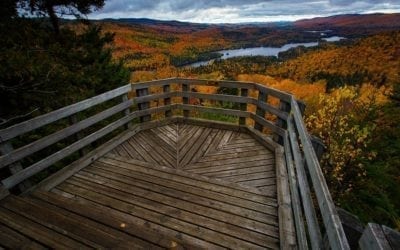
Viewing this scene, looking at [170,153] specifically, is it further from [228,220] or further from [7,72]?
[7,72]

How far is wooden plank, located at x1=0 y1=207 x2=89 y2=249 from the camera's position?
9.18 feet

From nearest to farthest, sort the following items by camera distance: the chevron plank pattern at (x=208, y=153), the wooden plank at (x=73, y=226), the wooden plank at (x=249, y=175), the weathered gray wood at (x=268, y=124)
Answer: the wooden plank at (x=73, y=226) < the wooden plank at (x=249, y=175) < the chevron plank pattern at (x=208, y=153) < the weathered gray wood at (x=268, y=124)

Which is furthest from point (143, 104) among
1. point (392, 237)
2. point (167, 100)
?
point (392, 237)

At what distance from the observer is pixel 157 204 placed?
3746 mm

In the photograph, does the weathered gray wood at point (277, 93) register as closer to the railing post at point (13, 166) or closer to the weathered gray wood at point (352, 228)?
the weathered gray wood at point (352, 228)

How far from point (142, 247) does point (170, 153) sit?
278 centimetres

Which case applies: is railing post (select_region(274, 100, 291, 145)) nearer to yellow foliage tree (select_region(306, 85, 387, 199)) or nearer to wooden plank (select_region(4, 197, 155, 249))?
wooden plank (select_region(4, 197, 155, 249))

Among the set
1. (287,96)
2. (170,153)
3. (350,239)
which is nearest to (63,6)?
(170,153)

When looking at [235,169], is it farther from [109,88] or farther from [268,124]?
[109,88]

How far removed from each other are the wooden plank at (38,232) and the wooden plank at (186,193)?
1429 mm

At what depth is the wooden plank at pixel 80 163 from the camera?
4227 mm

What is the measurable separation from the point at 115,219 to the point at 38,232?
810mm

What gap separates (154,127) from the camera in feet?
22.6

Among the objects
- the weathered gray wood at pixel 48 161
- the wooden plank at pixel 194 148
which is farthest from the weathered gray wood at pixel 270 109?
the weathered gray wood at pixel 48 161
